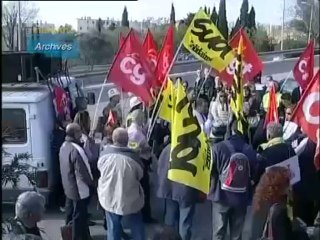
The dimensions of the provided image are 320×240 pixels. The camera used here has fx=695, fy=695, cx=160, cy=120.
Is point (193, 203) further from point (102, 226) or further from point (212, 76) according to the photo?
point (212, 76)

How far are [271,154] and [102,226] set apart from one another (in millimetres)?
2412

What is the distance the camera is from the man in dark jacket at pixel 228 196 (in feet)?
21.6

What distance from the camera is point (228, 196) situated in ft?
21.8

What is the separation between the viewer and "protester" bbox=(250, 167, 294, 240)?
503 cm

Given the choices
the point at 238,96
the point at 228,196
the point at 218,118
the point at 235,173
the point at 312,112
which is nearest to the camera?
the point at 312,112

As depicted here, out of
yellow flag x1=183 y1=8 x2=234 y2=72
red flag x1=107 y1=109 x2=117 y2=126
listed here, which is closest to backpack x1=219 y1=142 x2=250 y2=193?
yellow flag x1=183 y1=8 x2=234 y2=72

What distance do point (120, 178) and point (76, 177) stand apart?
2.24 feet

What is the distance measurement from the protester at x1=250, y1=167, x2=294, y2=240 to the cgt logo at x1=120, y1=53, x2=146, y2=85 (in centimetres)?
357

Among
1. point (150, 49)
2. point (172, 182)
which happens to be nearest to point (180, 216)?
point (172, 182)

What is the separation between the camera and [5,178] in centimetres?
498

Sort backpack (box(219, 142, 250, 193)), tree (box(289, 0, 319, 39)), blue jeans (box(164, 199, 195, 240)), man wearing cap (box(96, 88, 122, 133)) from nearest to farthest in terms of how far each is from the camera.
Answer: backpack (box(219, 142, 250, 193))
blue jeans (box(164, 199, 195, 240))
man wearing cap (box(96, 88, 122, 133))
tree (box(289, 0, 319, 39))

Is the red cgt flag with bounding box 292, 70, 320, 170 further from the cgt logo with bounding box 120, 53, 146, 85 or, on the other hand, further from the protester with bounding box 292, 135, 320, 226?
the cgt logo with bounding box 120, 53, 146, 85

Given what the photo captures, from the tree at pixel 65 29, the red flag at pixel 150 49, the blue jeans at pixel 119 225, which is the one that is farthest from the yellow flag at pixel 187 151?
the tree at pixel 65 29

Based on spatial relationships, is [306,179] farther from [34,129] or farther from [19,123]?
[19,123]
